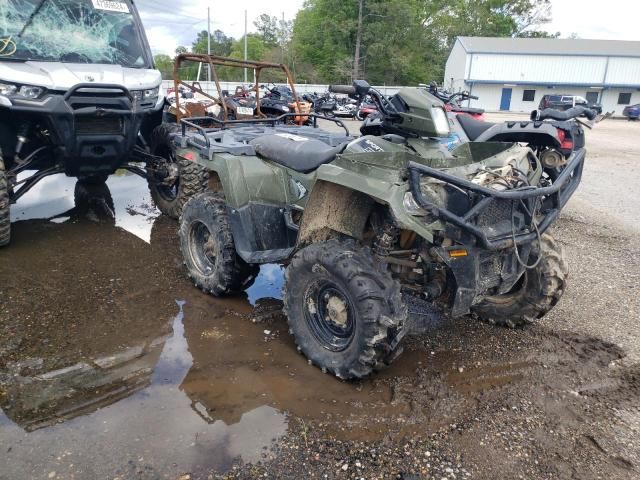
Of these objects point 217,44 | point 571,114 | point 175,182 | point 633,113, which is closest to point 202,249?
point 175,182

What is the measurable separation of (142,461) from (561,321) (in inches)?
134

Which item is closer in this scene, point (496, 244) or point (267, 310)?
point (496, 244)

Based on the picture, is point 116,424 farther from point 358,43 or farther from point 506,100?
point 358,43

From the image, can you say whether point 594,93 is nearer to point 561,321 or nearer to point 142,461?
point 561,321

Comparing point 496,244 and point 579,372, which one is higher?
point 496,244

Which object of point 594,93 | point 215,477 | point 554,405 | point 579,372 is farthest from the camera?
point 594,93

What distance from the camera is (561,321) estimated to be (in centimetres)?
439

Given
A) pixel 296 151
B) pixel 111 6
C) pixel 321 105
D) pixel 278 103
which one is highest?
pixel 111 6

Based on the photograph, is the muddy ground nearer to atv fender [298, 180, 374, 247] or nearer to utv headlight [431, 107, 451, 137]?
atv fender [298, 180, 374, 247]

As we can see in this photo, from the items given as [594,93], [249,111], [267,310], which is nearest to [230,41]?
[594,93]

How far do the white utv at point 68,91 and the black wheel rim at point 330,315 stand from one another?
11.5 ft

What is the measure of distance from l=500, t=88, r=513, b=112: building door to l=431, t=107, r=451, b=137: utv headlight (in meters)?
47.8

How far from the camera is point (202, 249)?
16.0ft

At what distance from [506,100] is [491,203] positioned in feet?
163
